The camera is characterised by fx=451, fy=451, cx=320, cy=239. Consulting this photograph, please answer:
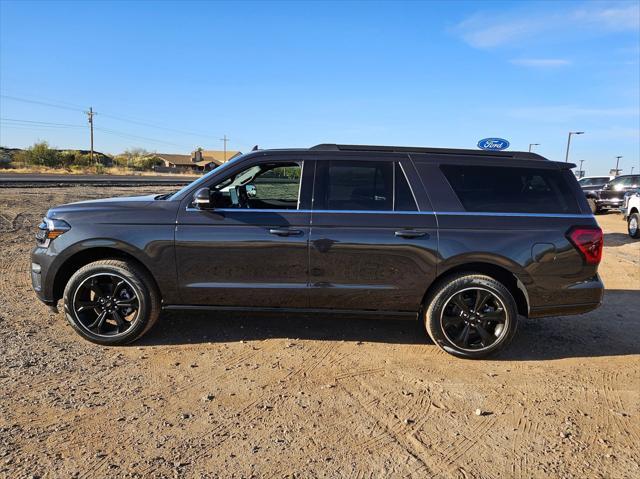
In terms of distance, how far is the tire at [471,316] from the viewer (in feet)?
13.5

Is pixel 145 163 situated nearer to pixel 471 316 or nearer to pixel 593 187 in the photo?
pixel 593 187

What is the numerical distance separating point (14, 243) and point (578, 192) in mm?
9357

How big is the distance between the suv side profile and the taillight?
13 millimetres

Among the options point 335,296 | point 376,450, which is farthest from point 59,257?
point 376,450

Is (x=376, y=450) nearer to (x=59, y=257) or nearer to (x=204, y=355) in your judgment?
(x=204, y=355)

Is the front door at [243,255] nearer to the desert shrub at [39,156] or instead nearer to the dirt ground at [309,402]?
the dirt ground at [309,402]

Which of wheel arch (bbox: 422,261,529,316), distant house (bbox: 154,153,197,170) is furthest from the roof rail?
distant house (bbox: 154,153,197,170)

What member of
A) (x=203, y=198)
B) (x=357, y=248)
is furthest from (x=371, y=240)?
(x=203, y=198)

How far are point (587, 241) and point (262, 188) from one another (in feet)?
10.7

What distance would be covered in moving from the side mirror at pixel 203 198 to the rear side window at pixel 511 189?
2181 millimetres

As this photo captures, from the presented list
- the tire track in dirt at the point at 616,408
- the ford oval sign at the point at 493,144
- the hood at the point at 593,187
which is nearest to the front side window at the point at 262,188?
the ford oval sign at the point at 493,144

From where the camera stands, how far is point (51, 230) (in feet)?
14.0

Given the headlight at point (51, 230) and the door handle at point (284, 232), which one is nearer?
the door handle at point (284, 232)

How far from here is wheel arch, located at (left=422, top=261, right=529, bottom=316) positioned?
417 centimetres
